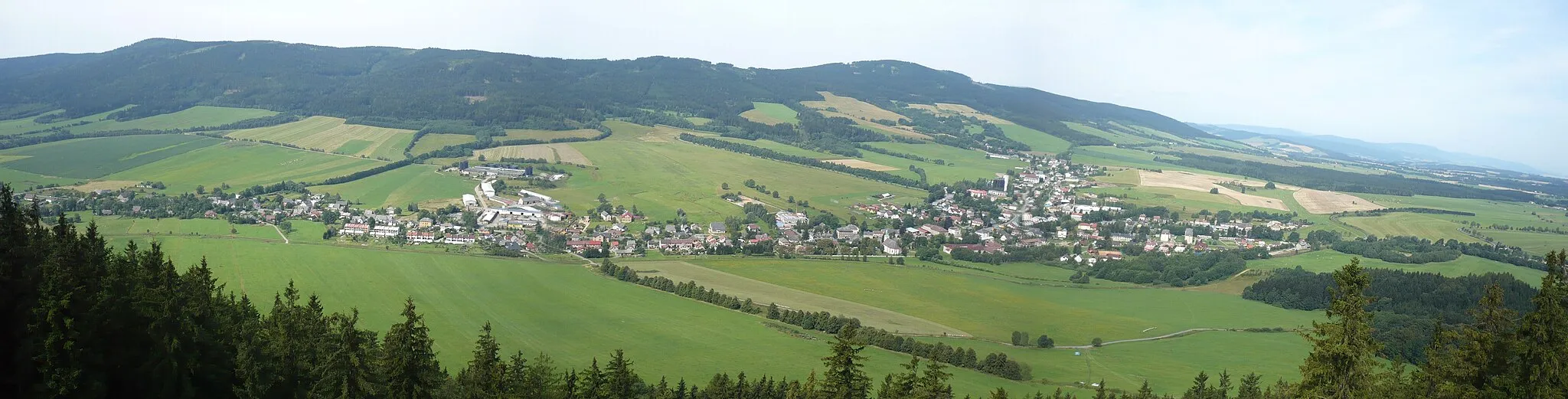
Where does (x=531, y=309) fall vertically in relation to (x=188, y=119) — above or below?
below

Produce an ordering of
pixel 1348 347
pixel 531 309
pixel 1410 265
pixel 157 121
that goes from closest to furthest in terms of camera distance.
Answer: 1. pixel 1348 347
2. pixel 531 309
3. pixel 1410 265
4. pixel 157 121

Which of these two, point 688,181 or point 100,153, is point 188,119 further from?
point 688,181

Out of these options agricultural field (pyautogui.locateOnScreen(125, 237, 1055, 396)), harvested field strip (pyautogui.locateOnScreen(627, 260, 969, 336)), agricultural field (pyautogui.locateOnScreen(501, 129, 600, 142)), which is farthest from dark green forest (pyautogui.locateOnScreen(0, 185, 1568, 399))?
agricultural field (pyautogui.locateOnScreen(501, 129, 600, 142))

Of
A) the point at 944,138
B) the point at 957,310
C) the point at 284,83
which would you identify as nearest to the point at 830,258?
the point at 957,310

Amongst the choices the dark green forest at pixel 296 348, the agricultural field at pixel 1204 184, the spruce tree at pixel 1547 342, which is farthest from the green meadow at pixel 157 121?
the spruce tree at pixel 1547 342

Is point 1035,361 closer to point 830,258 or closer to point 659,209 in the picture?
point 830,258

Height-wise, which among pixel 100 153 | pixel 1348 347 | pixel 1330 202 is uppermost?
pixel 1348 347

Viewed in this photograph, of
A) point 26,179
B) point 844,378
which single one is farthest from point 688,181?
point 844,378
